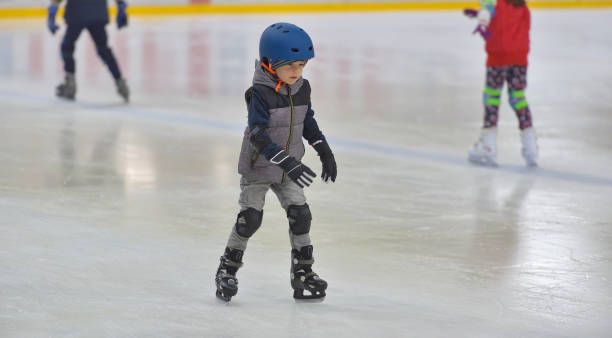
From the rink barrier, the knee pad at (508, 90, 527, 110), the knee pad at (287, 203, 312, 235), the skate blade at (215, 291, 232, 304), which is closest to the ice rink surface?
the skate blade at (215, 291, 232, 304)

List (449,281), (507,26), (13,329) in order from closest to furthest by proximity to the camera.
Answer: (13,329) < (449,281) < (507,26)

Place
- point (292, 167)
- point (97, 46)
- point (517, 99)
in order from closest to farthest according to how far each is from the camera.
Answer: point (292, 167)
point (517, 99)
point (97, 46)

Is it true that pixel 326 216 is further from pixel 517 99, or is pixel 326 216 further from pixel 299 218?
pixel 517 99

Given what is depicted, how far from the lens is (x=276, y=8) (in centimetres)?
2455

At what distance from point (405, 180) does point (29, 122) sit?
11.1ft

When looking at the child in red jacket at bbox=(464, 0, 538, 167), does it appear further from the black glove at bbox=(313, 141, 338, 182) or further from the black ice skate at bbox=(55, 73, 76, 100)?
the black ice skate at bbox=(55, 73, 76, 100)

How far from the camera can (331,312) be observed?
12.6 feet

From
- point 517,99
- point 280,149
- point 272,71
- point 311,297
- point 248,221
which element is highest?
point 272,71

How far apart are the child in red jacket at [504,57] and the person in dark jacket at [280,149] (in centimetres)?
328

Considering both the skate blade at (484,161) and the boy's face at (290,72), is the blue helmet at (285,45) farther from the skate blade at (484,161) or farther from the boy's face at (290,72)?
the skate blade at (484,161)

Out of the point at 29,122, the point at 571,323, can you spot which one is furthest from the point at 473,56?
the point at 571,323

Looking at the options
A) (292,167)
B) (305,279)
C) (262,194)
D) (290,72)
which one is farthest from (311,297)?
(290,72)

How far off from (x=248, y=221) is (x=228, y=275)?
8.4 inches

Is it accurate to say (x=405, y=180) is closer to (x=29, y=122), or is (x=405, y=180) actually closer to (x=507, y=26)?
(x=507, y=26)
